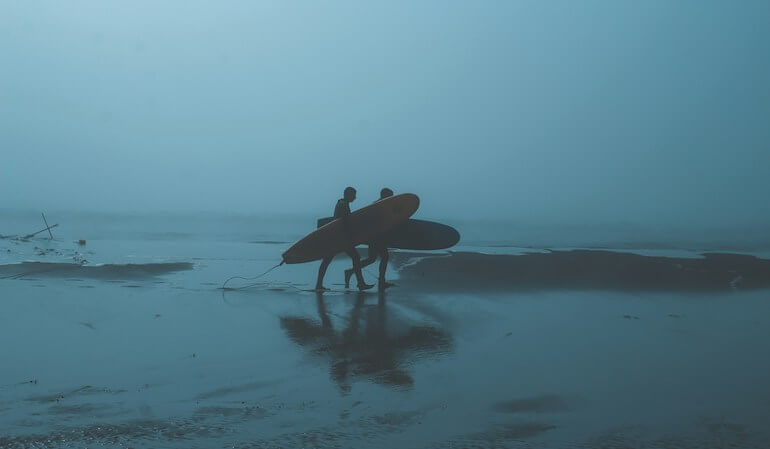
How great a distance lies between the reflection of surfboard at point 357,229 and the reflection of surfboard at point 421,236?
728 millimetres

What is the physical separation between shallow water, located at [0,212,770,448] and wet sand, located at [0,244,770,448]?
0.09 ft

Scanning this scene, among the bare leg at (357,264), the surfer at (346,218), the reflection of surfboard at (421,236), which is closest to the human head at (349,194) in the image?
the surfer at (346,218)

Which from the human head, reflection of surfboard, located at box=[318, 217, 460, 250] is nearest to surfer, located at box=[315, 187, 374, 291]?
the human head

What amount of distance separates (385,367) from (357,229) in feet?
19.9

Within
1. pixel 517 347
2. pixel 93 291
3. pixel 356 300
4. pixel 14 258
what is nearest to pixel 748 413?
pixel 517 347

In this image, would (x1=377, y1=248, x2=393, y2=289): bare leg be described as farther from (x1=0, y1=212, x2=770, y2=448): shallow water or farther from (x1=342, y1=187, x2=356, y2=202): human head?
(x1=342, y1=187, x2=356, y2=202): human head

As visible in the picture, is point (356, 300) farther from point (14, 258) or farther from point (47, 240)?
point (47, 240)

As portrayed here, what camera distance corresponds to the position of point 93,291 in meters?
11.6

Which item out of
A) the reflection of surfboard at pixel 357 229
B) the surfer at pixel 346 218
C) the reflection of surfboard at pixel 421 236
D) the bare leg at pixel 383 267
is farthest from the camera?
the reflection of surfboard at pixel 421 236

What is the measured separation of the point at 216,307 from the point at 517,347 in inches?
196

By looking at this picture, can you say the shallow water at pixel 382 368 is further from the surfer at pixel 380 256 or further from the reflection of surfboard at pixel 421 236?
the reflection of surfboard at pixel 421 236

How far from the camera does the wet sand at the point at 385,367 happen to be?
4336 millimetres

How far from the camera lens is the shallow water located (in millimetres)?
4336

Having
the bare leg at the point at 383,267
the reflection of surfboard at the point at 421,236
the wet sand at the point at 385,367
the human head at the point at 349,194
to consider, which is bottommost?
the wet sand at the point at 385,367
